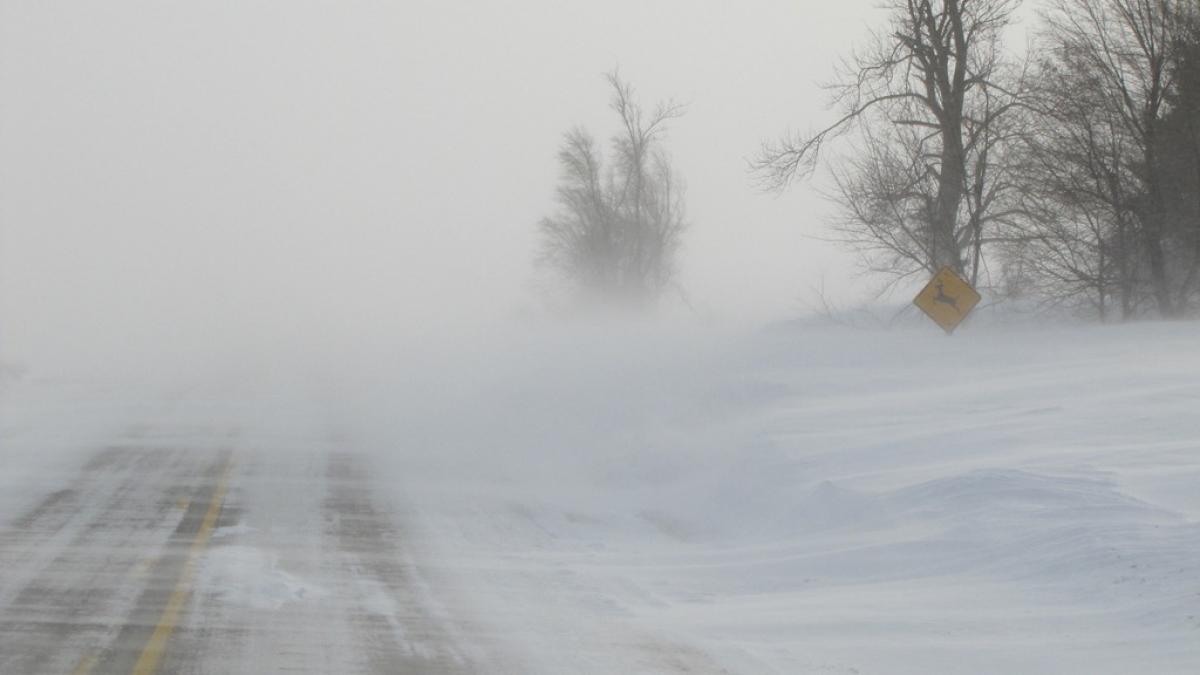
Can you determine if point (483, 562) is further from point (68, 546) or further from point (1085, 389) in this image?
point (1085, 389)

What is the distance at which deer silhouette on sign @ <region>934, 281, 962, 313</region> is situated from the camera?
19.1 m

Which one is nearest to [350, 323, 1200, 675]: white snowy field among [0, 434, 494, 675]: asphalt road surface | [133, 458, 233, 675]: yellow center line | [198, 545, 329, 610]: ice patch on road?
[0, 434, 494, 675]: asphalt road surface

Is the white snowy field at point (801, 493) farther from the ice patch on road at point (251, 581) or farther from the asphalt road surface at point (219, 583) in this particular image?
the ice patch on road at point (251, 581)

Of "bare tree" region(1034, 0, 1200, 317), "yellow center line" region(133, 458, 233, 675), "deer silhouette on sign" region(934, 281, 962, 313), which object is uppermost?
"bare tree" region(1034, 0, 1200, 317)

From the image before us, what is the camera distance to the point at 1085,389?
1566 cm

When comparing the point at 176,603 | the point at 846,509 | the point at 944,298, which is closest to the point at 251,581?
the point at 176,603

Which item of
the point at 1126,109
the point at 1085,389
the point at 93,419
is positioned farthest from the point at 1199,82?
the point at 93,419

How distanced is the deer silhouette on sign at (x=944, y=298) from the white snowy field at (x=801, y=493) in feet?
3.53

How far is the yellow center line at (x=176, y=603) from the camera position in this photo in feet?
23.7

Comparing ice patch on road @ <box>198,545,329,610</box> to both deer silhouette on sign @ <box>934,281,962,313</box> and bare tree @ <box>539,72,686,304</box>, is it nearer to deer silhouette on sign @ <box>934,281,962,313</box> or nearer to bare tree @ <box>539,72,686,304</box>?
deer silhouette on sign @ <box>934,281,962,313</box>

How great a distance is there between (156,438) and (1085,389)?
13.0 metres

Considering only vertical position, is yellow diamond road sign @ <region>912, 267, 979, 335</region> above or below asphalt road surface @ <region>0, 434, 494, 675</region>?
above

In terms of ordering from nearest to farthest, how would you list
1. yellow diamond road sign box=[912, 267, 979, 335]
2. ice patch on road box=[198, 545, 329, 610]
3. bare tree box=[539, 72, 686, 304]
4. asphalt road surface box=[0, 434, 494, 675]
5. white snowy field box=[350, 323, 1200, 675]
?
asphalt road surface box=[0, 434, 494, 675], white snowy field box=[350, 323, 1200, 675], ice patch on road box=[198, 545, 329, 610], yellow diamond road sign box=[912, 267, 979, 335], bare tree box=[539, 72, 686, 304]

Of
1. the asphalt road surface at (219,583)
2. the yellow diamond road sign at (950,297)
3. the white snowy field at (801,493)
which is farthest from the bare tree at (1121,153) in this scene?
the asphalt road surface at (219,583)
